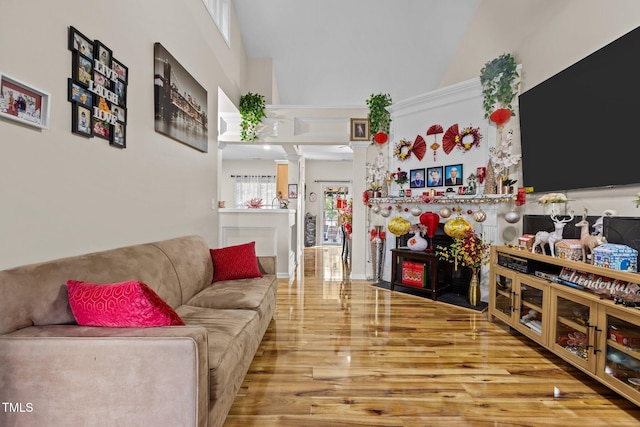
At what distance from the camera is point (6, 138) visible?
4.54 feet

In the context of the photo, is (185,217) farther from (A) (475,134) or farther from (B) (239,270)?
(A) (475,134)

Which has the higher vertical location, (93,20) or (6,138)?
(93,20)

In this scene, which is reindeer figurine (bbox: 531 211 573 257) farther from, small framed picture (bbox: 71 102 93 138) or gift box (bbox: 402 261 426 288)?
small framed picture (bbox: 71 102 93 138)

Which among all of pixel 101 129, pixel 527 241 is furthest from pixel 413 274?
pixel 101 129

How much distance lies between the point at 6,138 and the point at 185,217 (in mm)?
1863

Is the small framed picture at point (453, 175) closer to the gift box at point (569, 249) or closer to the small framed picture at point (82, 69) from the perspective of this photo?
the gift box at point (569, 249)

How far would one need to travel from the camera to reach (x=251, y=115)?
4.77 m

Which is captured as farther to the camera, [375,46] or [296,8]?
[375,46]

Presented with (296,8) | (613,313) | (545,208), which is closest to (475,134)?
(545,208)

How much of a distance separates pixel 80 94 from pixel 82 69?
0.14m

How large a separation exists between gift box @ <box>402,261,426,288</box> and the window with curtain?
554 centimetres

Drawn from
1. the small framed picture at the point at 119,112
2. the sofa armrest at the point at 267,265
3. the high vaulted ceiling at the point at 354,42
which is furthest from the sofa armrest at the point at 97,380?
the high vaulted ceiling at the point at 354,42

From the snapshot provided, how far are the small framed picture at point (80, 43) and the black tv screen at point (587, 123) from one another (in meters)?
3.46

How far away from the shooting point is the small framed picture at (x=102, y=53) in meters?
1.89
